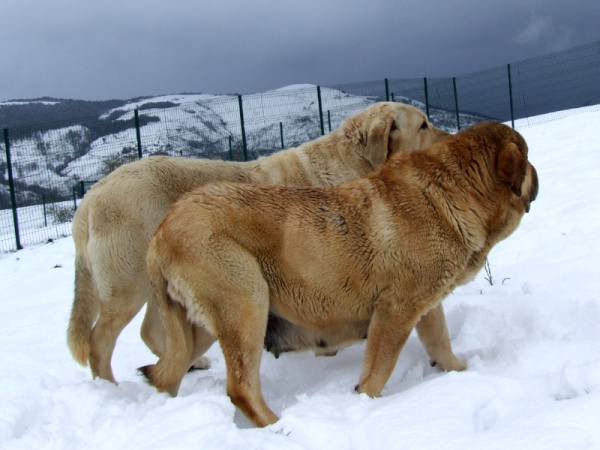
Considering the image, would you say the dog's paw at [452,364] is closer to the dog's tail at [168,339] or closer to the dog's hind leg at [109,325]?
the dog's tail at [168,339]

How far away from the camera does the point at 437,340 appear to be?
3.67 metres

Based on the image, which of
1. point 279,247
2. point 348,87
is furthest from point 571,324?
point 348,87

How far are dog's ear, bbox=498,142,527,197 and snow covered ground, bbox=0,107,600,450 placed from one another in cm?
101

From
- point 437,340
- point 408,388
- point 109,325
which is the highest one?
point 109,325

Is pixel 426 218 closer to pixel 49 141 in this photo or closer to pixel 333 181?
pixel 333 181

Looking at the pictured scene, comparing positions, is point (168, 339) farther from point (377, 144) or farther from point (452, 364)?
point (377, 144)

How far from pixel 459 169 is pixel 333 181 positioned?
1.76 m

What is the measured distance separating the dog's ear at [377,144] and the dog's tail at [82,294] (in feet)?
8.57

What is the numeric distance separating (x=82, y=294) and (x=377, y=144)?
9.71ft

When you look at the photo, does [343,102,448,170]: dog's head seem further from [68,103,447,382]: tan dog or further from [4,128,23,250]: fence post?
[4,128,23,250]: fence post

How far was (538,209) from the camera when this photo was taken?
7.60 metres

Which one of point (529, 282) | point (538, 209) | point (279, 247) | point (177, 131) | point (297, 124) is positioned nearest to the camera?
point (279, 247)

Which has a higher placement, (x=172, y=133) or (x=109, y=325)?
(x=172, y=133)

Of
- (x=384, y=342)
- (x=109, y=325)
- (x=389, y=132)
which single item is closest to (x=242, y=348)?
(x=384, y=342)
